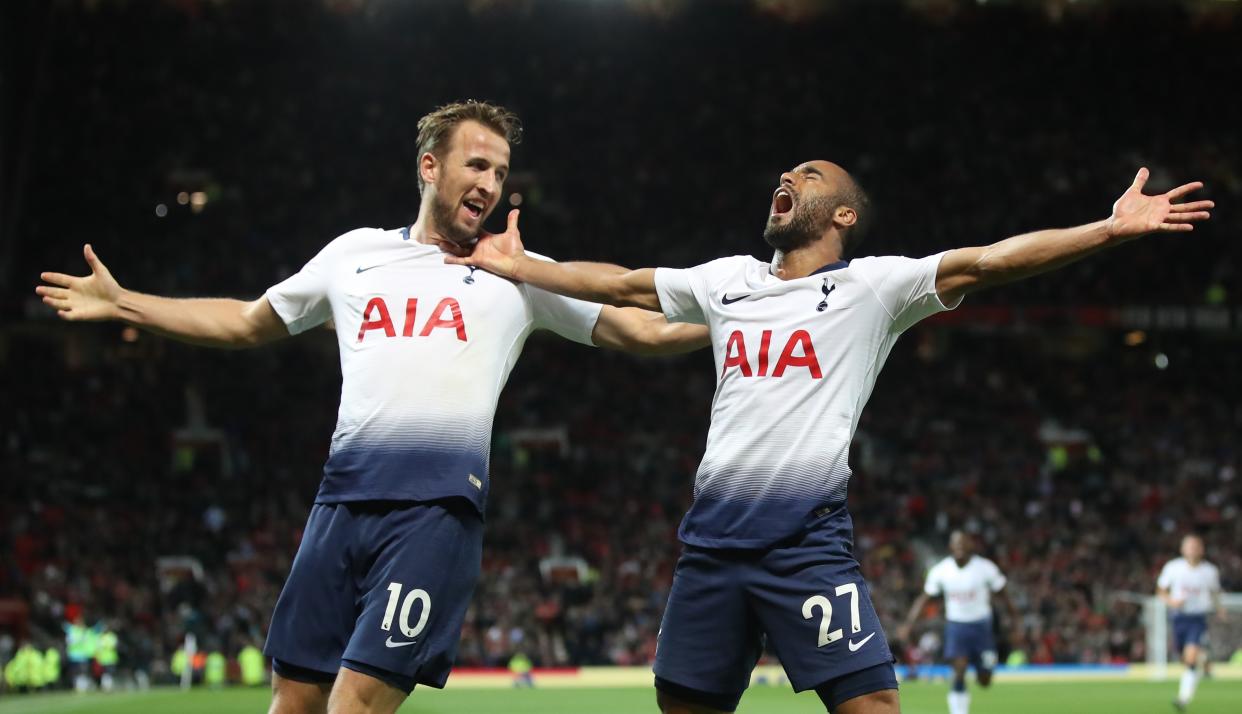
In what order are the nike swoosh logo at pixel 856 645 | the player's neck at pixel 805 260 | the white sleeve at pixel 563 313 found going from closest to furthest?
the nike swoosh logo at pixel 856 645
the player's neck at pixel 805 260
the white sleeve at pixel 563 313

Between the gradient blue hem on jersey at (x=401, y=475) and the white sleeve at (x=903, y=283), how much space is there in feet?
4.95

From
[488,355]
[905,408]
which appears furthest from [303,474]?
[488,355]

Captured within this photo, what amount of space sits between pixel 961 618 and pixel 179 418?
1971 centimetres

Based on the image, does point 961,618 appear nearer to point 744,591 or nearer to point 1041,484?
point 744,591

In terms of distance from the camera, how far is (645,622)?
25234 mm

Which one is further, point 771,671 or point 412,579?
point 771,671

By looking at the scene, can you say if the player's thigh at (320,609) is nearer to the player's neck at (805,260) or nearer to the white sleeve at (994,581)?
the player's neck at (805,260)

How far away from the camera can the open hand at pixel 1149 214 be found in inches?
182

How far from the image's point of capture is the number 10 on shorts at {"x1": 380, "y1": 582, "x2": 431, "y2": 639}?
14.8 ft

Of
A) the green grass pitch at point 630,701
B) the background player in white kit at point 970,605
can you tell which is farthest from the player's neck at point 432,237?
the background player in white kit at point 970,605

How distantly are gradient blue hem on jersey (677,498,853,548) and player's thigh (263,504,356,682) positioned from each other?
1105mm

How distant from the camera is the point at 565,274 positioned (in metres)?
5.20

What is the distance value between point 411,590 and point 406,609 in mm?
61

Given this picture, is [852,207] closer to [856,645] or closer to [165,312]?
[856,645]
